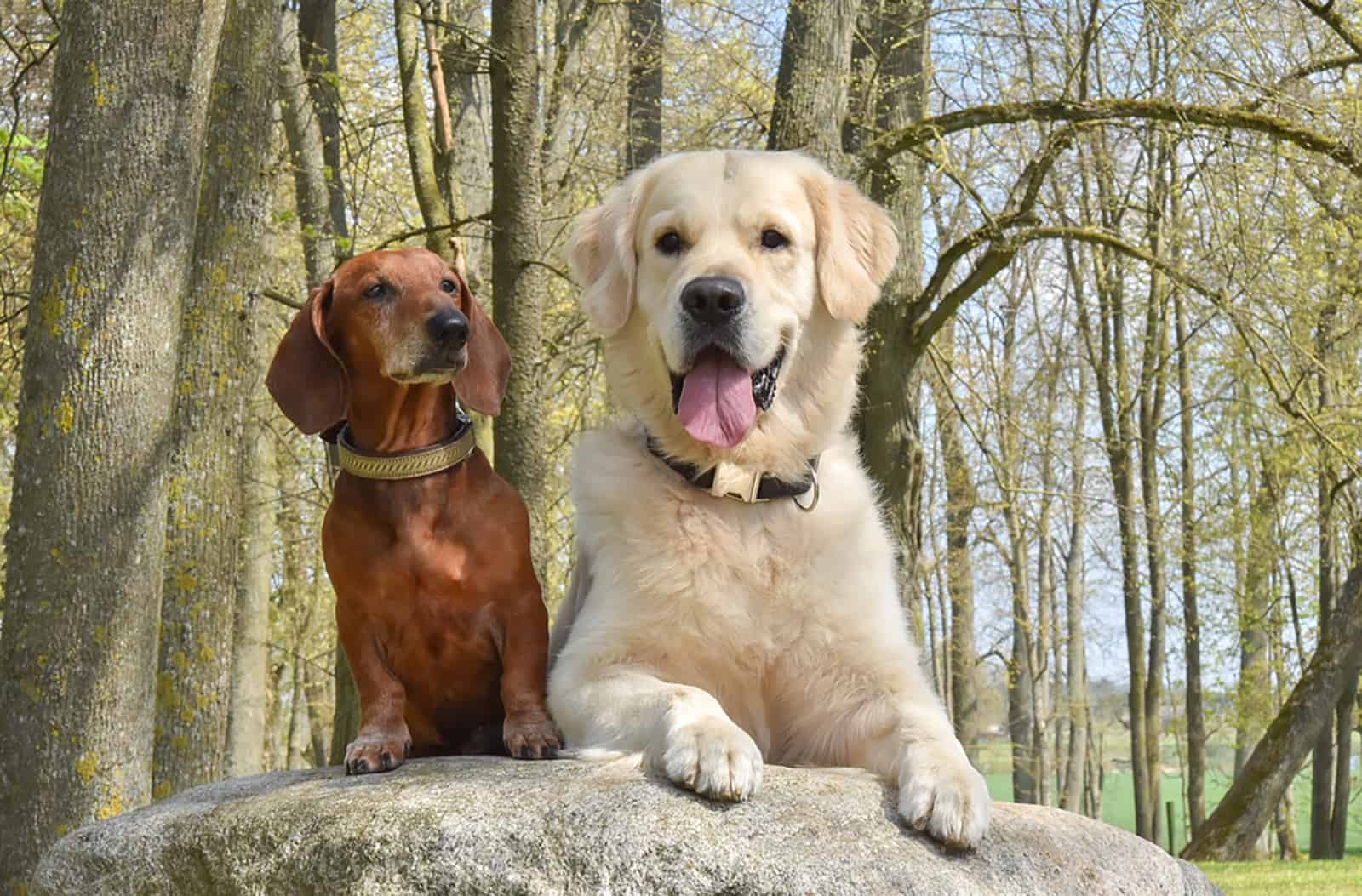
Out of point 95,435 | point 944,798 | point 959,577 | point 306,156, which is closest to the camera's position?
point 944,798

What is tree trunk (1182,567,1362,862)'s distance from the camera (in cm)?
1263

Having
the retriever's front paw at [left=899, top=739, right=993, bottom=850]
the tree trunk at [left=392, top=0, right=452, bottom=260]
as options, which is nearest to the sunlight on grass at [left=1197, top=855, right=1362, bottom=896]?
the tree trunk at [left=392, top=0, right=452, bottom=260]

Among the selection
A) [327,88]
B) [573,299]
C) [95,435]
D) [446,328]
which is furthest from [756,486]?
[573,299]

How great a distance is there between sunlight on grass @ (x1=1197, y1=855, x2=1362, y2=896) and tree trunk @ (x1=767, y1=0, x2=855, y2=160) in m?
5.86

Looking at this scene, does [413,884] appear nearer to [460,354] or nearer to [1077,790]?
[460,354]

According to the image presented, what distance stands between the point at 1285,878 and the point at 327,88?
31.8 ft

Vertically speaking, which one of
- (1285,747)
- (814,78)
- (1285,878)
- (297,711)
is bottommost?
(297,711)

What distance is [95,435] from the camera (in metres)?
4.69

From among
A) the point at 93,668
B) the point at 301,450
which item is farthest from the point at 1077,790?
the point at 93,668

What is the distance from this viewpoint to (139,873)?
3.26 meters

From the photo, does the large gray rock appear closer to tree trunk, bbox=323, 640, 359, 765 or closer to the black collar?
the black collar

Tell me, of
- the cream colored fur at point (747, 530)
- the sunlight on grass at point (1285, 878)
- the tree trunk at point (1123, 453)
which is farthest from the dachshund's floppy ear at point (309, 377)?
the tree trunk at point (1123, 453)

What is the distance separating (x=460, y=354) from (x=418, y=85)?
652cm

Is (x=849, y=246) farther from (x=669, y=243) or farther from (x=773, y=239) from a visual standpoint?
(x=669, y=243)
